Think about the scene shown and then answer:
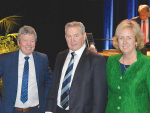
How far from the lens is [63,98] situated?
6.24 ft

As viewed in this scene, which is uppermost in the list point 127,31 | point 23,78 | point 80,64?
point 127,31

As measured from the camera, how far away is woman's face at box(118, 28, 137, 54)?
185 cm

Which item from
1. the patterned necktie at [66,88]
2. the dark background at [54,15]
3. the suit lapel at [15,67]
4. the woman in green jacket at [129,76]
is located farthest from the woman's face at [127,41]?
the dark background at [54,15]

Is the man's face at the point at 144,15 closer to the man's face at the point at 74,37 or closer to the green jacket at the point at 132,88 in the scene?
the green jacket at the point at 132,88

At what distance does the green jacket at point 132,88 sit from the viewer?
1.74 meters

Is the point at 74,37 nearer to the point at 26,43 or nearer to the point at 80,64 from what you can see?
the point at 80,64

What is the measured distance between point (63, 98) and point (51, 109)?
11.1 inches

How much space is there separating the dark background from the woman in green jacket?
6432mm

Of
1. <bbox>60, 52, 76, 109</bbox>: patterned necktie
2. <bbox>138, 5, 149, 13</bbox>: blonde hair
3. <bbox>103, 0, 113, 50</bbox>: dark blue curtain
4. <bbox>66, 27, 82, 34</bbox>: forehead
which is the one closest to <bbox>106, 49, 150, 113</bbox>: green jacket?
<bbox>60, 52, 76, 109</bbox>: patterned necktie

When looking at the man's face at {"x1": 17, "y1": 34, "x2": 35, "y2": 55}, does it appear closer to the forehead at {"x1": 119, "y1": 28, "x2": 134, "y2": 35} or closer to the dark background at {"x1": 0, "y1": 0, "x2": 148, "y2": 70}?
the forehead at {"x1": 119, "y1": 28, "x2": 134, "y2": 35}

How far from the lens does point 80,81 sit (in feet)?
6.02

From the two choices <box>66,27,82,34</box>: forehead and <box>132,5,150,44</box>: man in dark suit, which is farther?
<box>132,5,150,44</box>: man in dark suit

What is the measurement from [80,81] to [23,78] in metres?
0.85

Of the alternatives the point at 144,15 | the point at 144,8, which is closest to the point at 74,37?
the point at 144,8
